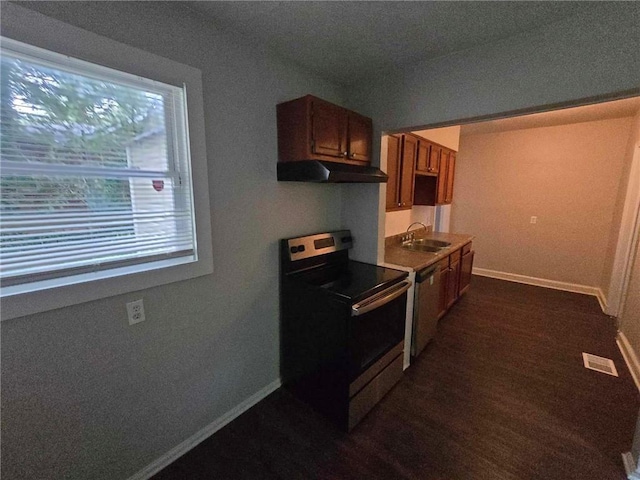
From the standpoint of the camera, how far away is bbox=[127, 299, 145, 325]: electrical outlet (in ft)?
4.60

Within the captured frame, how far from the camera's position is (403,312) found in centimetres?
225

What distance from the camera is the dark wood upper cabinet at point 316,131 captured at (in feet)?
6.02

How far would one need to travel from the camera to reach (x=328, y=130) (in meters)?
1.94

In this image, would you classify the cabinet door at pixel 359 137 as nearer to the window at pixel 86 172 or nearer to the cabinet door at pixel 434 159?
the window at pixel 86 172

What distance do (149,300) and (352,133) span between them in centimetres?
179

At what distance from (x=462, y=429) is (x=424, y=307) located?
37.7 inches

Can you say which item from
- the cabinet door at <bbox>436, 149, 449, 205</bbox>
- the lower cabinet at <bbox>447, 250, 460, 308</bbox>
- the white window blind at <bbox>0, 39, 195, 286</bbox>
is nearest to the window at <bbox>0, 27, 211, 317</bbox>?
the white window blind at <bbox>0, 39, 195, 286</bbox>

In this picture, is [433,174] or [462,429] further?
[433,174]

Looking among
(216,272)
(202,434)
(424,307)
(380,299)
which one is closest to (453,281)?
(424,307)

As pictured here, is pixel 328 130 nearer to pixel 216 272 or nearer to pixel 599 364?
pixel 216 272

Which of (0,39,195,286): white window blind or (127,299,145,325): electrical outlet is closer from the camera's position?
(0,39,195,286): white window blind

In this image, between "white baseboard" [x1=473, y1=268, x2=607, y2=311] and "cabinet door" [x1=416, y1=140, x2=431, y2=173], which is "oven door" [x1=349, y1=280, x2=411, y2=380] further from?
"white baseboard" [x1=473, y1=268, x2=607, y2=311]

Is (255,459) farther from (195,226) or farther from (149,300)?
(195,226)

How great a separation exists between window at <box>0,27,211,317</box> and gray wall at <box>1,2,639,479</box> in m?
0.16
